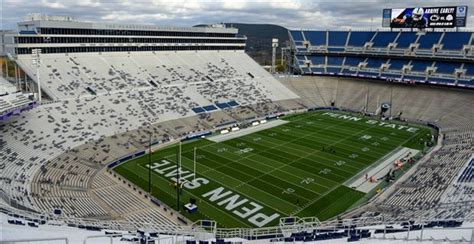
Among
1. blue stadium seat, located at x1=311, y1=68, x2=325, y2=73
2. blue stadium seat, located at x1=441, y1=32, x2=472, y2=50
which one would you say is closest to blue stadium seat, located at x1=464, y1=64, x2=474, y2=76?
blue stadium seat, located at x1=441, y1=32, x2=472, y2=50

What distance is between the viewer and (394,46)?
70.1 metres

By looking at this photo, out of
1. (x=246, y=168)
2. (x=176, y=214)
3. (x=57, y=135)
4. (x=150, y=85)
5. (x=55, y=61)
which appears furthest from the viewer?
(x=150, y=85)

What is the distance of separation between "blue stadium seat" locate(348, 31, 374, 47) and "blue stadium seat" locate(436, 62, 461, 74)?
14903mm

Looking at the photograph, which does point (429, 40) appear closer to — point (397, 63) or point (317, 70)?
point (397, 63)

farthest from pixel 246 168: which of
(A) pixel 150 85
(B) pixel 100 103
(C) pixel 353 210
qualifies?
(A) pixel 150 85

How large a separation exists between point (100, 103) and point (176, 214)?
2716cm

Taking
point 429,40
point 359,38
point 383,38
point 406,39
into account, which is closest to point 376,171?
point 429,40

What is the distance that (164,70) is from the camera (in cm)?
6231

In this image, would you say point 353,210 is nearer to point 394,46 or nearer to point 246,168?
point 246,168

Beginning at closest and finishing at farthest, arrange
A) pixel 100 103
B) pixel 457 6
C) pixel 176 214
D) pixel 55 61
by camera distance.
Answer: pixel 176 214 → pixel 100 103 → pixel 55 61 → pixel 457 6

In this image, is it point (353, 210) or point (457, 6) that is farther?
point (457, 6)

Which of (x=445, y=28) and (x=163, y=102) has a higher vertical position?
(x=445, y=28)

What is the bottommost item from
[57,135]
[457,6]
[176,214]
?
[176,214]

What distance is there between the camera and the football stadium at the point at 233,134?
934 inches
